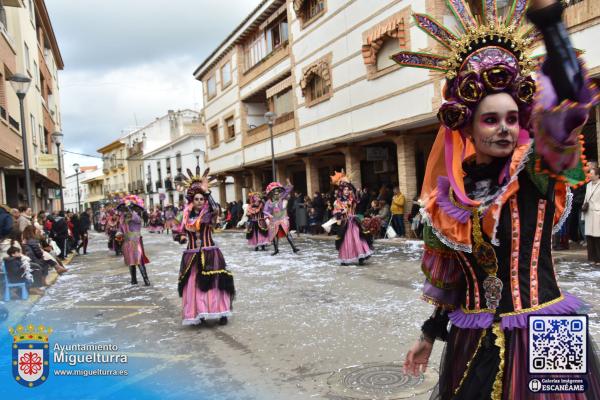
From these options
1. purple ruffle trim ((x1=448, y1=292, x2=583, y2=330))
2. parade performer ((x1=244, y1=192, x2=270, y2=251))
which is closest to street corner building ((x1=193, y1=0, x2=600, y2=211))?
parade performer ((x1=244, y1=192, x2=270, y2=251))

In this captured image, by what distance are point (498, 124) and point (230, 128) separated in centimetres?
3152

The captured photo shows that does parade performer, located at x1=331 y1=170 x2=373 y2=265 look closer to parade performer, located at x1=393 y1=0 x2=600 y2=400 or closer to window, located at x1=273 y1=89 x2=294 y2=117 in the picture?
parade performer, located at x1=393 y1=0 x2=600 y2=400

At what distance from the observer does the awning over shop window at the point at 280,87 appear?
24484 millimetres

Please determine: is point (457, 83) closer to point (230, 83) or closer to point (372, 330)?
point (372, 330)

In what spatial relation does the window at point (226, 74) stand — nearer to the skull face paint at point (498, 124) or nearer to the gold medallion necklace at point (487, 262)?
the skull face paint at point (498, 124)

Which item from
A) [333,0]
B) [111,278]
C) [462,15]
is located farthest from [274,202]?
[462,15]

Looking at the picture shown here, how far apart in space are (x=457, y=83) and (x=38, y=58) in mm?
29363

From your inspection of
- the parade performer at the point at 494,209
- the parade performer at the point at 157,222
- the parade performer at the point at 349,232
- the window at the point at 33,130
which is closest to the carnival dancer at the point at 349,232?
the parade performer at the point at 349,232

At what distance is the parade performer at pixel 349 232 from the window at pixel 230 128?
20583 mm

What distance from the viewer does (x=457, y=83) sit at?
7.36 ft

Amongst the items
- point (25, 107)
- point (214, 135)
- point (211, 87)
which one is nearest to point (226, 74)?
point (211, 87)

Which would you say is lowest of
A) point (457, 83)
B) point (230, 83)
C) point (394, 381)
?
point (394, 381)

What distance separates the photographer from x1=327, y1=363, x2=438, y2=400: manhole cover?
4345 millimetres

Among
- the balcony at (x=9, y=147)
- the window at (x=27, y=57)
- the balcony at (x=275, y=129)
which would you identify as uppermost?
the window at (x=27, y=57)
